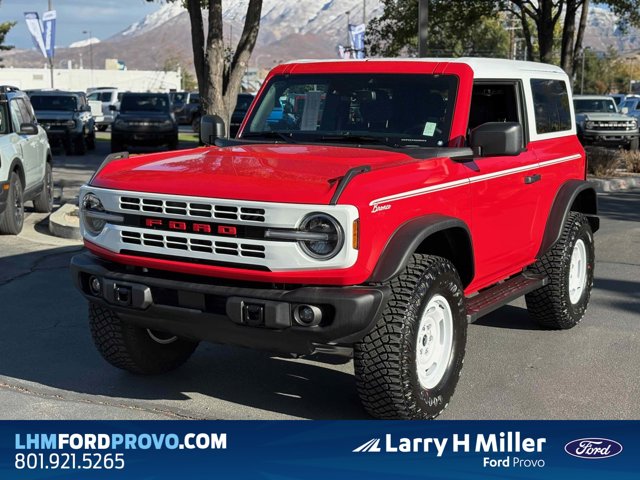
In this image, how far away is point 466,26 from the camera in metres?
28.2

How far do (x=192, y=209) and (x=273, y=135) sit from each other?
1.52 metres

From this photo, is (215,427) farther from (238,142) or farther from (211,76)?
(211,76)

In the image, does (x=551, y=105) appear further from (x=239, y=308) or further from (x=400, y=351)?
(x=239, y=308)

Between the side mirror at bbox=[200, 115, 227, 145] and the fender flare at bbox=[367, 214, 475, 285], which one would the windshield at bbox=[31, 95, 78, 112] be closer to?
the side mirror at bbox=[200, 115, 227, 145]

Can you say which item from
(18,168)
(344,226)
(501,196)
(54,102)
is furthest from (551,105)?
(54,102)

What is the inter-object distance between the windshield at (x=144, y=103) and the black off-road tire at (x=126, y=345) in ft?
74.7

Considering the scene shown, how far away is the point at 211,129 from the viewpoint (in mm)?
6500

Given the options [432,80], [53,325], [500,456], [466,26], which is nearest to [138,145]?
[466,26]

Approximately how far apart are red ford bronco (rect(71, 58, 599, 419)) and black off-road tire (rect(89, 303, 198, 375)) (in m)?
0.01

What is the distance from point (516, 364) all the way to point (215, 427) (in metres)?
2.31

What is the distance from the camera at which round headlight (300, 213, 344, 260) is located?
4520 millimetres

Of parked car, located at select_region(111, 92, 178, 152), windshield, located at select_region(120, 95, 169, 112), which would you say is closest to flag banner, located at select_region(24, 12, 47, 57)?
windshield, located at select_region(120, 95, 169, 112)

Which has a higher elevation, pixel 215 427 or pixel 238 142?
pixel 238 142

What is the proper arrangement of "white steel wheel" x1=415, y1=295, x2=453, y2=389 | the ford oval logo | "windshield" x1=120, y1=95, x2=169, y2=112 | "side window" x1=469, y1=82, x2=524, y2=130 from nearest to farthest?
the ford oval logo
"white steel wheel" x1=415, y1=295, x2=453, y2=389
"side window" x1=469, y1=82, x2=524, y2=130
"windshield" x1=120, y1=95, x2=169, y2=112
